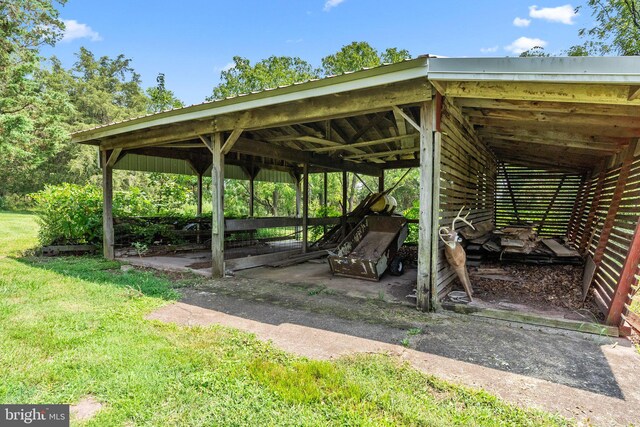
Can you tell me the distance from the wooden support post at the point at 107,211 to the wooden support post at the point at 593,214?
9.03m

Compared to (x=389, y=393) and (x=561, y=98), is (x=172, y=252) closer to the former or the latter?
(x=389, y=393)

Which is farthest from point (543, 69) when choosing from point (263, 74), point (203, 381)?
point (263, 74)

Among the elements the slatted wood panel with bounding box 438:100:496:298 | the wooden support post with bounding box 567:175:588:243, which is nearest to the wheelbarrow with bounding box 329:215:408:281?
the slatted wood panel with bounding box 438:100:496:298

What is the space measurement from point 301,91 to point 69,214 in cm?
664

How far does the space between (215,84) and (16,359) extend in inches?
983

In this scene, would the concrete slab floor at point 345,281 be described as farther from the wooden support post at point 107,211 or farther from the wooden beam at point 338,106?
the wooden support post at point 107,211

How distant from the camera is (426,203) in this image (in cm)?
388

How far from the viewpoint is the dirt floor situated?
223 centimetres

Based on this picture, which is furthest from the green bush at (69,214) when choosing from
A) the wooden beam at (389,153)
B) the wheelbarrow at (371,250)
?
the wooden beam at (389,153)

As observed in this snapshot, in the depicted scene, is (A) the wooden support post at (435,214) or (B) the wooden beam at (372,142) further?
(B) the wooden beam at (372,142)

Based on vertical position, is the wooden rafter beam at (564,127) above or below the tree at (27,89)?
below

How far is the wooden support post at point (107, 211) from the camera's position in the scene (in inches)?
289

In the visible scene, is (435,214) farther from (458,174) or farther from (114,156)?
(114,156)

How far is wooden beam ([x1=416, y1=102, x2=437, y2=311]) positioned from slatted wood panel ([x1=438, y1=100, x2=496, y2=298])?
316 millimetres
